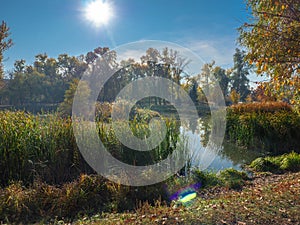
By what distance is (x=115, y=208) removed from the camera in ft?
10.7

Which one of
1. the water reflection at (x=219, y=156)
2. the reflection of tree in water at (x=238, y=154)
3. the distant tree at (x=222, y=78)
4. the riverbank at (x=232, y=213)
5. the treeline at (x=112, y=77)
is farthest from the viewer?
the distant tree at (x=222, y=78)

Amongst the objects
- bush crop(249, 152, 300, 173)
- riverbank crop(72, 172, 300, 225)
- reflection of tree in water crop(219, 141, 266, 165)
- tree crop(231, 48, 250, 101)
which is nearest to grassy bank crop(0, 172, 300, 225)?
riverbank crop(72, 172, 300, 225)

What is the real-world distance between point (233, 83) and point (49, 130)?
38.4m

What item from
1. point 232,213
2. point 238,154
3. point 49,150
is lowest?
point 238,154

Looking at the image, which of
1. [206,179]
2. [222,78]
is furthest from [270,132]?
[222,78]

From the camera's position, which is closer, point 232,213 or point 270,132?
point 232,213

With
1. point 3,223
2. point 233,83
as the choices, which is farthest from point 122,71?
point 3,223

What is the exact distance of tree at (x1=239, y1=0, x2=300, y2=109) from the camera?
3.97 meters

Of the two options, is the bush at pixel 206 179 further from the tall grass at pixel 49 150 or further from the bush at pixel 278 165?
the bush at pixel 278 165

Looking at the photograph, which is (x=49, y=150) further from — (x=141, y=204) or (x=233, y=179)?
(x=233, y=179)

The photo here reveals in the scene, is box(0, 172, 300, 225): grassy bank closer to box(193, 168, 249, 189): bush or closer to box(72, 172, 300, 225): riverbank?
box(72, 172, 300, 225): riverbank

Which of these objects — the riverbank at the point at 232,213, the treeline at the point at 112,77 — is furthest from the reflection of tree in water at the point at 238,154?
the treeline at the point at 112,77

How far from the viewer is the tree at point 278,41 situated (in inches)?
156

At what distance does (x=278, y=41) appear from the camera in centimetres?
406
